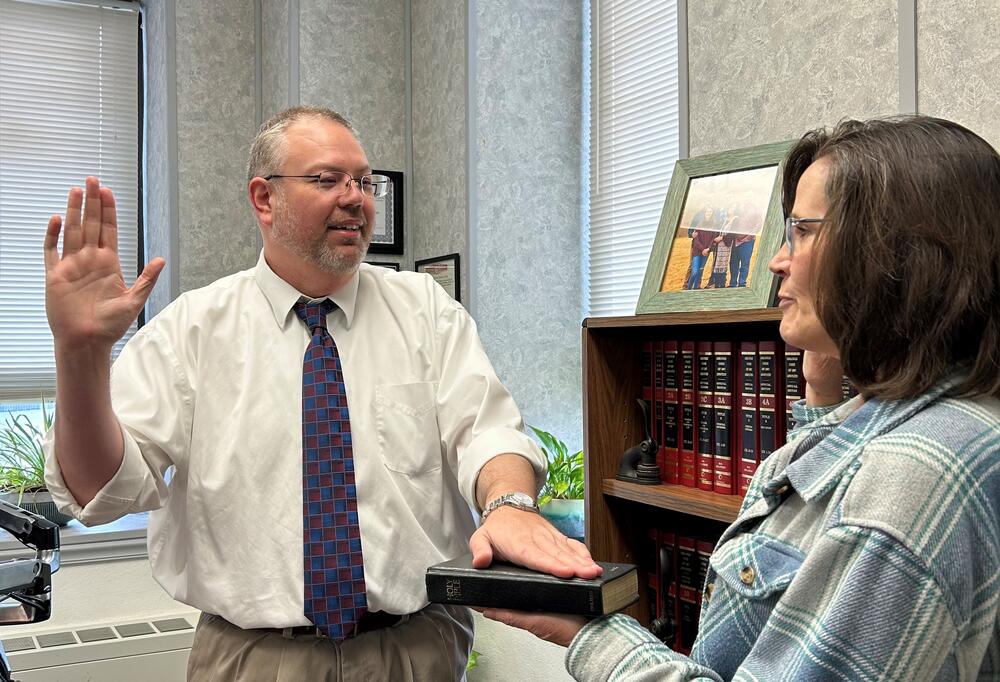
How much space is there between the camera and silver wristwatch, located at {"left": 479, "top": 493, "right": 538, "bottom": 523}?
1.46 metres

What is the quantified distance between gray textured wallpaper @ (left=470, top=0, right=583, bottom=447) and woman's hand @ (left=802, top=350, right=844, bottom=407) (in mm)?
1951

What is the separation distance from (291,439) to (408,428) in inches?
8.6

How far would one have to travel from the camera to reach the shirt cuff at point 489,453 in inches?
63.8

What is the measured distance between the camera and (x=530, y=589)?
3.61ft

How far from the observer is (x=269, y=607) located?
157 cm

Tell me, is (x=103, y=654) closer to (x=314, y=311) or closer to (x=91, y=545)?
(x=91, y=545)

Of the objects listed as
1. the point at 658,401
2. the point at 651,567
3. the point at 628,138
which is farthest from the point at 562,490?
the point at 628,138

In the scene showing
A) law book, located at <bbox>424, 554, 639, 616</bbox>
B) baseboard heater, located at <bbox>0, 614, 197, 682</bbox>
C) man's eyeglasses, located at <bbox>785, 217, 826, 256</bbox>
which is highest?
man's eyeglasses, located at <bbox>785, 217, 826, 256</bbox>

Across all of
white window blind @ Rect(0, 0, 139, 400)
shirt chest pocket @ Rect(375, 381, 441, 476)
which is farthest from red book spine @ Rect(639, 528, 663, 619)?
white window blind @ Rect(0, 0, 139, 400)

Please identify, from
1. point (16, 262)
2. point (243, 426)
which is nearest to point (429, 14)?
point (16, 262)

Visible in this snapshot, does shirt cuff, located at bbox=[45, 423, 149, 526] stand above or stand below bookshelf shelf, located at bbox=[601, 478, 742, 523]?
above

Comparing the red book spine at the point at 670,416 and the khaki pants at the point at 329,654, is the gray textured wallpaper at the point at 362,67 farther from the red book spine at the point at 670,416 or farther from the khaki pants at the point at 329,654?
the khaki pants at the point at 329,654

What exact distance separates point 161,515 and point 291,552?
28 cm

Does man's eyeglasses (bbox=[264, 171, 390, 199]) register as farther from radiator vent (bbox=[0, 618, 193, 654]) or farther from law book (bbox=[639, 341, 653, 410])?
radiator vent (bbox=[0, 618, 193, 654])
